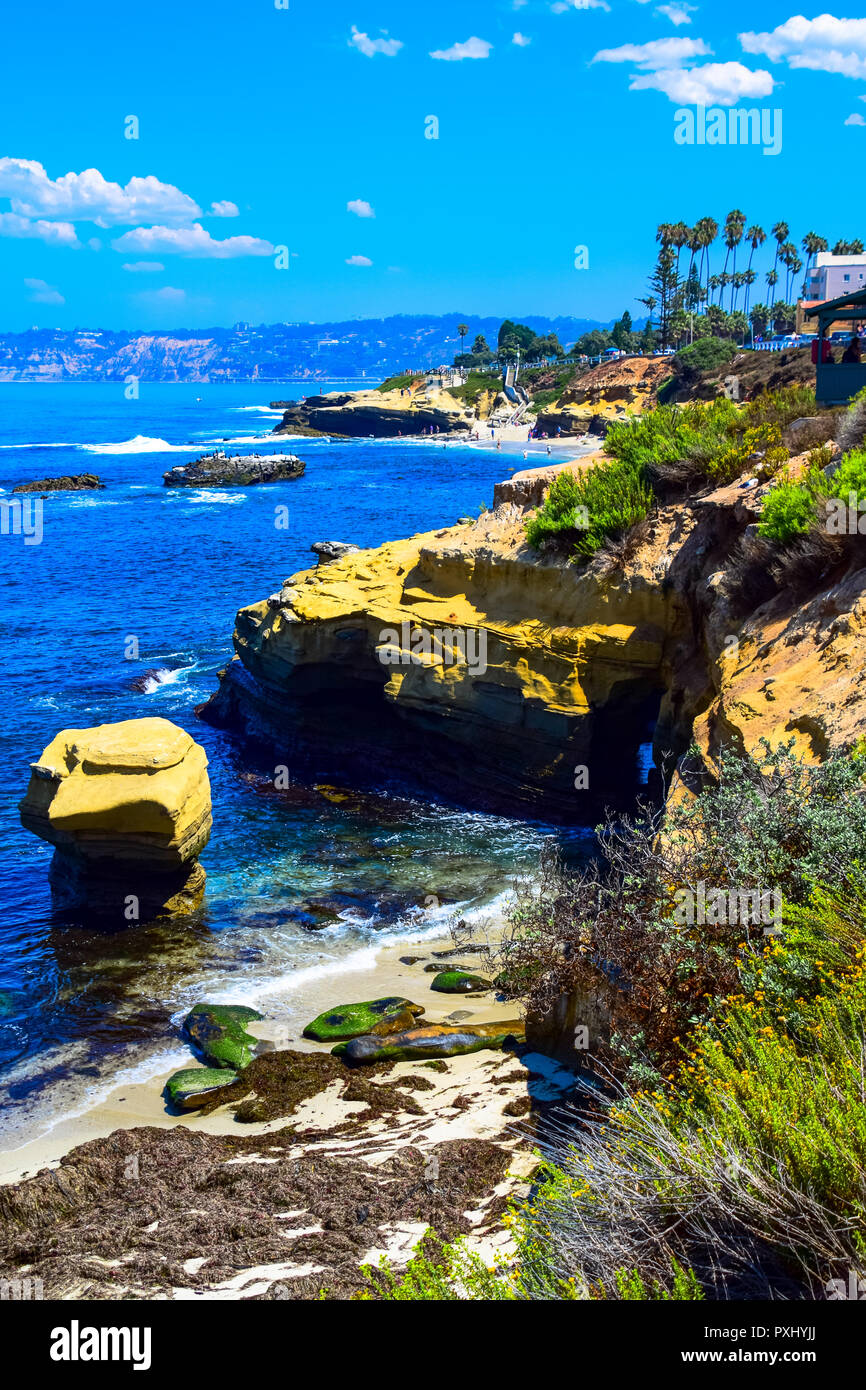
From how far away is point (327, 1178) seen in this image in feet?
33.0

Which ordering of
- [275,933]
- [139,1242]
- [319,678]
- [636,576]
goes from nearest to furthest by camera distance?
1. [139,1242]
2. [275,933]
3. [636,576]
4. [319,678]

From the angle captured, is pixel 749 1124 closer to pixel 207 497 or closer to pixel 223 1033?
pixel 223 1033

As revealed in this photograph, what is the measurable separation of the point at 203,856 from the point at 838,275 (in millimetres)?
88026

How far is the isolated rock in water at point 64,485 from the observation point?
256ft

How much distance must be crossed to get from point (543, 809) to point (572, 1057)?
1067 cm

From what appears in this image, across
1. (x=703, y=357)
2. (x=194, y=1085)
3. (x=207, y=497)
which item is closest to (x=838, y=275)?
(x=703, y=357)

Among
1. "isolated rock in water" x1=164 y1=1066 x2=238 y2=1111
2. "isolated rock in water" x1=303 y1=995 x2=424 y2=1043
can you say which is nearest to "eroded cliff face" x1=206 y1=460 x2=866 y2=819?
"isolated rock in water" x1=303 y1=995 x2=424 y2=1043

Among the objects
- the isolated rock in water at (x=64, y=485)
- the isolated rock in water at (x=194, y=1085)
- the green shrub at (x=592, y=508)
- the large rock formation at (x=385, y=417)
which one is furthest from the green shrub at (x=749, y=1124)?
the large rock formation at (x=385, y=417)

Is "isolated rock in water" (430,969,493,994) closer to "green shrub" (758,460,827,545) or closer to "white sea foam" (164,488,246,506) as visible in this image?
"green shrub" (758,460,827,545)

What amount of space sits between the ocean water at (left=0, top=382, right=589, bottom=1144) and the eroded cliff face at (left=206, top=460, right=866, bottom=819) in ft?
4.58

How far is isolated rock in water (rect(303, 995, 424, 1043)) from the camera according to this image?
549 inches

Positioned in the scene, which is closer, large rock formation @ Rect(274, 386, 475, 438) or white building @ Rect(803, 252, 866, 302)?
white building @ Rect(803, 252, 866, 302)
